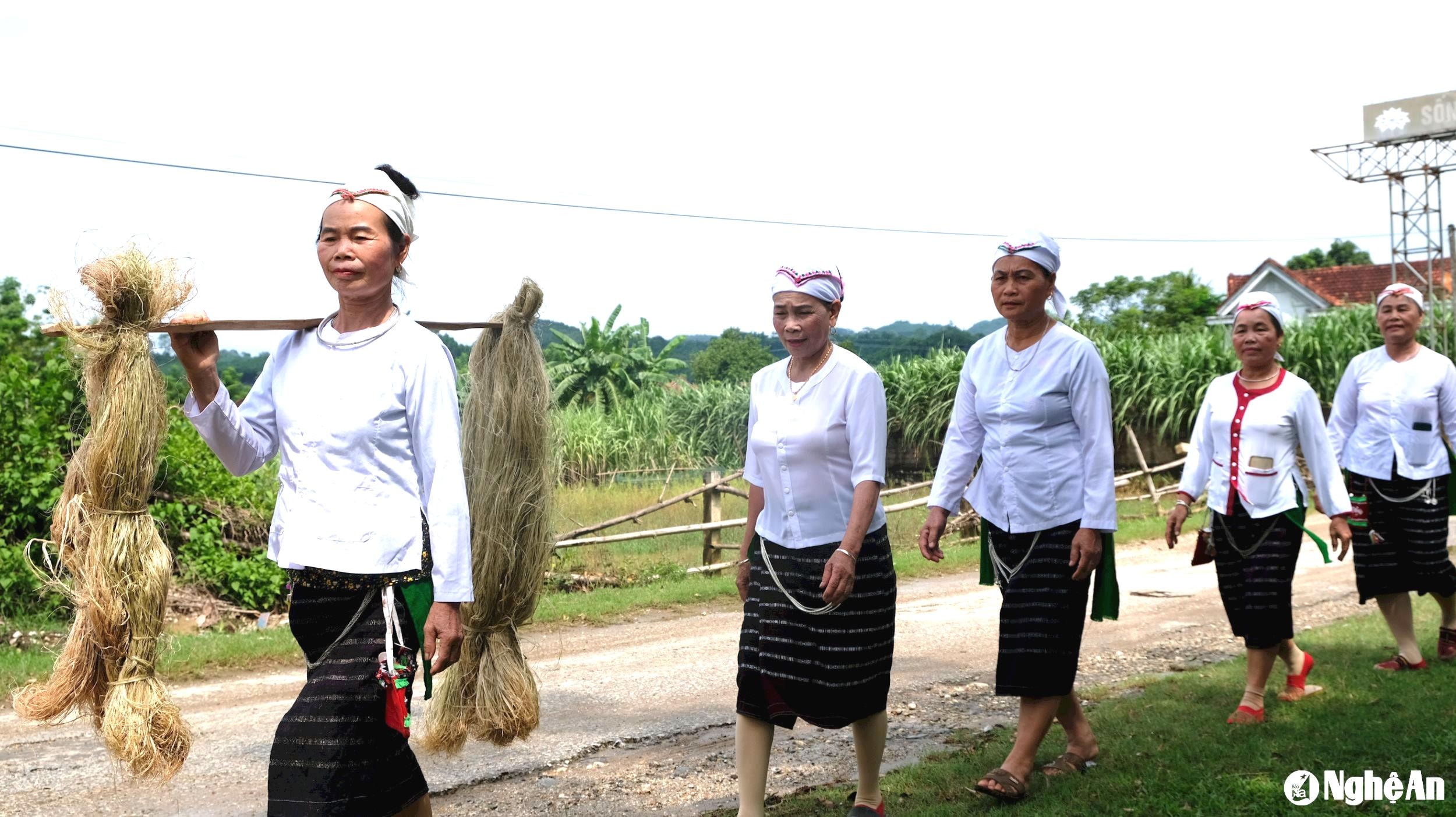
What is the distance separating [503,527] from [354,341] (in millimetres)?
1412

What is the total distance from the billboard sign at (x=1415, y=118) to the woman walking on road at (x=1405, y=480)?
24.7 m

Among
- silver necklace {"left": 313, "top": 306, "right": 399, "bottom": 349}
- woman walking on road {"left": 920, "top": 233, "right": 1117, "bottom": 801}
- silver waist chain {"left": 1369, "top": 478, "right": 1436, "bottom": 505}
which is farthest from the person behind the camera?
silver waist chain {"left": 1369, "top": 478, "right": 1436, "bottom": 505}

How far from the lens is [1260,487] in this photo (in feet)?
18.9

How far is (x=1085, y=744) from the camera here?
5109 mm

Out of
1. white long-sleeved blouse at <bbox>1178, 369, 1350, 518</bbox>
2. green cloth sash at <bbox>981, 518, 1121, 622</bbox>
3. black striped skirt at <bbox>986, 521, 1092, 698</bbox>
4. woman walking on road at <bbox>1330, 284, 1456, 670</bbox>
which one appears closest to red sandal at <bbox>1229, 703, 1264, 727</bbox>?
white long-sleeved blouse at <bbox>1178, 369, 1350, 518</bbox>

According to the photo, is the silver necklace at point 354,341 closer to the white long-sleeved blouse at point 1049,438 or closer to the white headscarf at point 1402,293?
the white long-sleeved blouse at point 1049,438

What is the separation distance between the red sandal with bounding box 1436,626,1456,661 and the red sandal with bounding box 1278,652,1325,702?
1.18 meters

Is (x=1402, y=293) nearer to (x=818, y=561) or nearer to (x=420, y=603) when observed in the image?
(x=818, y=561)

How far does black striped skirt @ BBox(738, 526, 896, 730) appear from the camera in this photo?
418 cm

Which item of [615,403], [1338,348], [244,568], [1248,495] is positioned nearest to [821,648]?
[1248,495]

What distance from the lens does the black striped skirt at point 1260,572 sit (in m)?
5.71

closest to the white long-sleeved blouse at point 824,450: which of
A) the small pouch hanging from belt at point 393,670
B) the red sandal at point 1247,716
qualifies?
the small pouch hanging from belt at point 393,670

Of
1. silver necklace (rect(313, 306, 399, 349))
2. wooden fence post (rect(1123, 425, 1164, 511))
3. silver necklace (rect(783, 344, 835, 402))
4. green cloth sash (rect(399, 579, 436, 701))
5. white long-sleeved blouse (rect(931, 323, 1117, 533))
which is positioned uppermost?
silver necklace (rect(313, 306, 399, 349))

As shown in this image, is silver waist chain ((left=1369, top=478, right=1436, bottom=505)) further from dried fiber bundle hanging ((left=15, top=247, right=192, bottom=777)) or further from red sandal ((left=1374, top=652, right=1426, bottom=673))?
dried fiber bundle hanging ((left=15, top=247, right=192, bottom=777))
